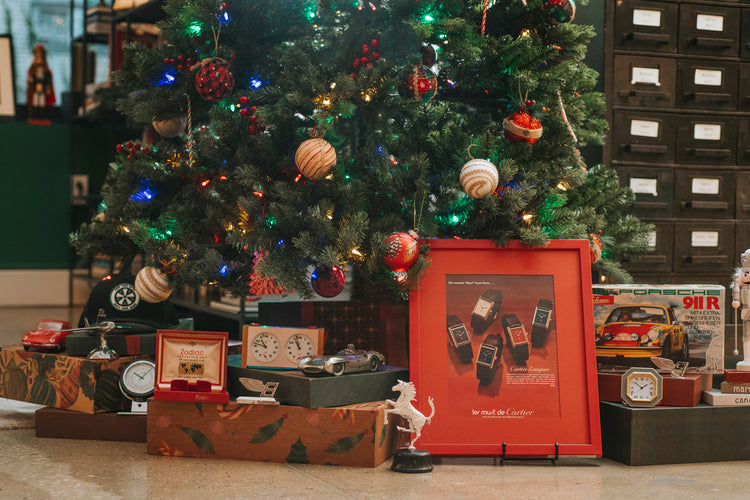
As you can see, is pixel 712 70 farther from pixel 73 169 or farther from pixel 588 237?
pixel 73 169

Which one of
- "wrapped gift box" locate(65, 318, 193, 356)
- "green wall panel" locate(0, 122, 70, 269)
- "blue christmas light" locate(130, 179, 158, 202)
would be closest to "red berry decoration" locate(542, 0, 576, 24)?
"blue christmas light" locate(130, 179, 158, 202)

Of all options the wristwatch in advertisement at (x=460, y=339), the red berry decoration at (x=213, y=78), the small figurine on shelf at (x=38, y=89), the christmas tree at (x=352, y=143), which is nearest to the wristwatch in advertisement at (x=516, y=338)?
the wristwatch in advertisement at (x=460, y=339)

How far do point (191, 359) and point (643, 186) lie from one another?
1.79 m

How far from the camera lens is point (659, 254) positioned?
9.86ft

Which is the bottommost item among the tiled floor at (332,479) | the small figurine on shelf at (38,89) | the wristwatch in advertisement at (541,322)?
the tiled floor at (332,479)

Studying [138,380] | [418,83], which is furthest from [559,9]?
[138,380]

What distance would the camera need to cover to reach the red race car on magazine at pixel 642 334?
86.7 inches

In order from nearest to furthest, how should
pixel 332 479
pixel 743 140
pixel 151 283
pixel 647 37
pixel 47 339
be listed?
pixel 332 479
pixel 151 283
pixel 47 339
pixel 647 37
pixel 743 140

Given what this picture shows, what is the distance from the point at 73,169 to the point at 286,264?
492 centimetres

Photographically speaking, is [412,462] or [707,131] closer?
[412,462]

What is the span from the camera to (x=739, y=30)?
303 centimetres

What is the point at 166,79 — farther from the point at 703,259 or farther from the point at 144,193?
the point at 703,259

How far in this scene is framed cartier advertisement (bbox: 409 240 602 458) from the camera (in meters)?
2.09

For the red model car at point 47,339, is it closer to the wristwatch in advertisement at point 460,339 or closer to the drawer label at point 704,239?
the wristwatch in advertisement at point 460,339
